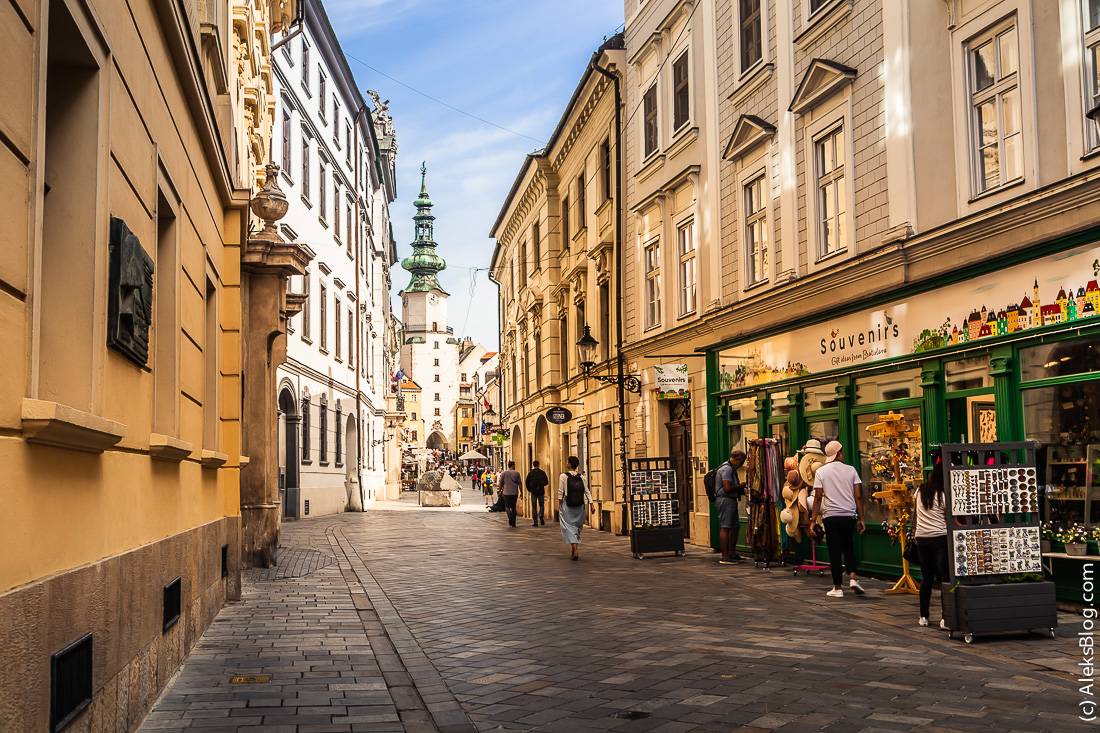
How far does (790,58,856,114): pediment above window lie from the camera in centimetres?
1499

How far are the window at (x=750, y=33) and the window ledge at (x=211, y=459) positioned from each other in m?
12.1

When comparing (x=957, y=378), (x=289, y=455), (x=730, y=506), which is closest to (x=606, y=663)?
(x=957, y=378)

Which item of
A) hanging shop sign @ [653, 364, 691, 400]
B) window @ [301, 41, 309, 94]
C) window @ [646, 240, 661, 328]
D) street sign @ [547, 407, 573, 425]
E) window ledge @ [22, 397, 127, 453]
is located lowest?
window ledge @ [22, 397, 127, 453]

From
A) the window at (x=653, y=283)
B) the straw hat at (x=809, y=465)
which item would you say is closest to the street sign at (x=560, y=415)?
the window at (x=653, y=283)

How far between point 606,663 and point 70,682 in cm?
451

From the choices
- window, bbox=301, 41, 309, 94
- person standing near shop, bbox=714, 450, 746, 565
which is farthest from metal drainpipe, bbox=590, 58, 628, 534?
window, bbox=301, 41, 309, 94

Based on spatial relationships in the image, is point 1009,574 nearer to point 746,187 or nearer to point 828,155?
point 828,155

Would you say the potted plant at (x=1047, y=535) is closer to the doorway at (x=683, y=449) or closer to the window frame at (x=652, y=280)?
the doorway at (x=683, y=449)

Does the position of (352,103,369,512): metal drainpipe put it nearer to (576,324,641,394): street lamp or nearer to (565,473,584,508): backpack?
(576,324,641,394): street lamp

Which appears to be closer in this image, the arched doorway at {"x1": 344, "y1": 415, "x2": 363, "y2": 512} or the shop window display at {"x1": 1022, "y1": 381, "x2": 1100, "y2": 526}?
the shop window display at {"x1": 1022, "y1": 381, "x2": 1100, "y2": 526}

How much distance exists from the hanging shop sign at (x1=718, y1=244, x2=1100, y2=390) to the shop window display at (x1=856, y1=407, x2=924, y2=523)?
86 centimetres

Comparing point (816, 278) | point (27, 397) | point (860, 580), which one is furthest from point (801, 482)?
point (27, 397)

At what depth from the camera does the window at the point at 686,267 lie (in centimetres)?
2112

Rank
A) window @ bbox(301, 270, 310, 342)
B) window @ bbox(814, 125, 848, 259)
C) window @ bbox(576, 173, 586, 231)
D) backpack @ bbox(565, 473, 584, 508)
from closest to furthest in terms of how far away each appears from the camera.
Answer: window @ bbox(814, 125, 848, 259) → backpack @ bbox(565, 473, 584, 508) → window @ bbox(576, 173, 586, 231) → window @ bbox(301, 270, 310, 342)
